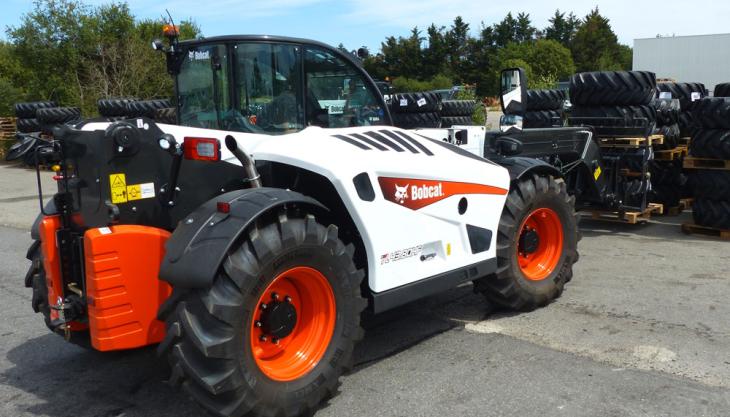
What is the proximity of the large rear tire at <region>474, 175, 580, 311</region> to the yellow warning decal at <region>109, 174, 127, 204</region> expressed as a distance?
2.75 metres

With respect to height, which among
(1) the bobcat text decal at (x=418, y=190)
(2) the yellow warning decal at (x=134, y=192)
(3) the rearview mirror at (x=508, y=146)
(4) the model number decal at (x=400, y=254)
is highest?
(3) the rearview mirror at (x=508, y=146)

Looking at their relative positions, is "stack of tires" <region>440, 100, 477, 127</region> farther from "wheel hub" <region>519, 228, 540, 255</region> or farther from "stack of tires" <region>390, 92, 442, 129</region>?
"wheel hub" <region>519, 228, 540, 255</region>

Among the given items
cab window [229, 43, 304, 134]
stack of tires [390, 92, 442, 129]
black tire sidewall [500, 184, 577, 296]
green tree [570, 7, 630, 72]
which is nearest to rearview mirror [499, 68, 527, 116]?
black tire sidewall [500, 184, 577, 296]

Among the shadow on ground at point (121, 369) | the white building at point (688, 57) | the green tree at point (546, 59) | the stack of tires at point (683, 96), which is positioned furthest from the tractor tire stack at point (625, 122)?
the green tree at point (546, 59)

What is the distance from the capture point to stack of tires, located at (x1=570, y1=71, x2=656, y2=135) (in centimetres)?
844

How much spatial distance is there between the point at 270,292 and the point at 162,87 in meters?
23.2

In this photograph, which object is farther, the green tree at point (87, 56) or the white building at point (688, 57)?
the white building at point (688, 57)

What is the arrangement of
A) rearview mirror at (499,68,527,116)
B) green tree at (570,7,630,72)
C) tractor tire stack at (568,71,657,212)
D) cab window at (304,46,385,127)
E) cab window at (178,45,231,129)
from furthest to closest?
green tree at (570,7,630,72)
tractor tire stack at (568,71,657,212)
rearview mirror at (499,68,527,116)
cab window at (304,46,385,127)
cab window at (178,45,231,129)

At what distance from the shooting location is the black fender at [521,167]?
16.7 feet

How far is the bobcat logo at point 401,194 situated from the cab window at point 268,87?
2.52 ft

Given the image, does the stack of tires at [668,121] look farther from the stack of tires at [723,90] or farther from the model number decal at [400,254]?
the model number decal at [400,254]

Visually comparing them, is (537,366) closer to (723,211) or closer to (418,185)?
(418,185)

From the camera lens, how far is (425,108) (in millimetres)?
13930

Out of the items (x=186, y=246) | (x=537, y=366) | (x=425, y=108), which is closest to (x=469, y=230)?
(x=537, y=366)
